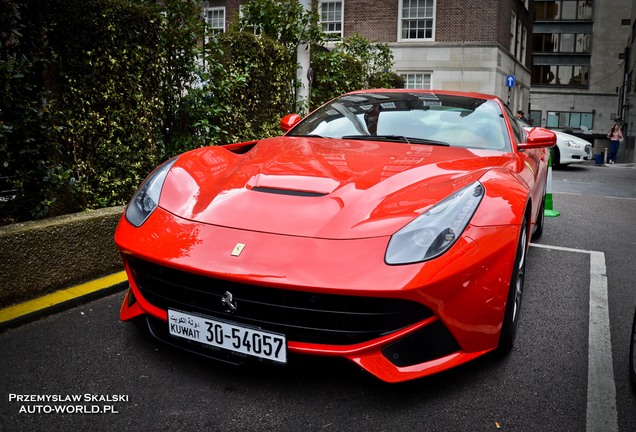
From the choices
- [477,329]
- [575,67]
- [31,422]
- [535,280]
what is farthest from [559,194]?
[575,67]

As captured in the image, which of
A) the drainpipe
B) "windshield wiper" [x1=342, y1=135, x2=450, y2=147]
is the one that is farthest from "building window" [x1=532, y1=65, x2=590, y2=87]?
"windshield wiper" [x1=342, y1=135, x2=450, y2=147]

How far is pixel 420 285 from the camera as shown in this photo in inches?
84.5

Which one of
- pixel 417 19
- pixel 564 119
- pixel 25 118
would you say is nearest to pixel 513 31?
pixel 417 19

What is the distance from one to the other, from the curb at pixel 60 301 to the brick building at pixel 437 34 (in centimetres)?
2334

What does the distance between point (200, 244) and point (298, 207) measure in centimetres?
47

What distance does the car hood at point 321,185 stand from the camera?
8.04 ft

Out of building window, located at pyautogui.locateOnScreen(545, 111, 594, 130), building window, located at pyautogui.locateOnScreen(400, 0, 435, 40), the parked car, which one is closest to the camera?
the parked car

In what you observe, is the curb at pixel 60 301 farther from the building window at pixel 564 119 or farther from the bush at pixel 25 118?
the building window at pixel 564 119

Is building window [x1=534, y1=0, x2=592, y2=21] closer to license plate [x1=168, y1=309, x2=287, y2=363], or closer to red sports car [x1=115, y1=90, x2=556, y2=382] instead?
red sports car [x1=115, y1=90, x2=556, y2=382]

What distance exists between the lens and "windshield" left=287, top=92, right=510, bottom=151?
3.65m

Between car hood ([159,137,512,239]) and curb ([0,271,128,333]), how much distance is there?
1.09m

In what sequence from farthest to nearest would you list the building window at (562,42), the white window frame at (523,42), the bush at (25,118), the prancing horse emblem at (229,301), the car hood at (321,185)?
the building window at (562,42), the white window frame at (523,42), the bush at (25,118), the car hood at (321,185), the prancing horse emblem at (229,301)

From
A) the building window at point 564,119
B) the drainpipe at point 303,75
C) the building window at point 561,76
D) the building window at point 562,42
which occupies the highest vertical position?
the building window at point 562,42

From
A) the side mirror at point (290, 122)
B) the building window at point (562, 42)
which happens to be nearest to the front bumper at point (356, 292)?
the side mirror at point (290, 122)
